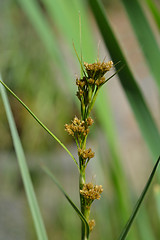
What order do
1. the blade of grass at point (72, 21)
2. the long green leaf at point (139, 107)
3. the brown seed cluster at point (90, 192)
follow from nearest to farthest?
the brown seed cluster at point (90, 192), the long green leaf at point (139, 107), the blade of grass at point (72, 21)

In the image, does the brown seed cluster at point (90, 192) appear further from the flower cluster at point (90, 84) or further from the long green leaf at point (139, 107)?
the long green leaf at point (139, 107)

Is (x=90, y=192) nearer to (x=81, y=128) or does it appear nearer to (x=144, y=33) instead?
(x=81, y=128)

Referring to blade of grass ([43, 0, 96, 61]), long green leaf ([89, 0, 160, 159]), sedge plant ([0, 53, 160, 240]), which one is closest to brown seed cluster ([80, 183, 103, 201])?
sedge plant ([0, 53, 160, 240])

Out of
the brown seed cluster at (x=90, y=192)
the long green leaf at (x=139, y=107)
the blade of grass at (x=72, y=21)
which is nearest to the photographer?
the brown seed cluster at (x=90, y=192)

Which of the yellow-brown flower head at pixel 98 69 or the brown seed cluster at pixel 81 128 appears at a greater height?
the yellow-brown flower head at pixel 98 69

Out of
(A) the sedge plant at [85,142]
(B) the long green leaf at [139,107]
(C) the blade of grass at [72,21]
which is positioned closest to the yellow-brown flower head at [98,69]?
(A) the sedge plant at [85,142]

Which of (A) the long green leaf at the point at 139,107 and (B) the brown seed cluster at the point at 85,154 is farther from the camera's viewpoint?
(A) the long green leaf at the point at 139,107

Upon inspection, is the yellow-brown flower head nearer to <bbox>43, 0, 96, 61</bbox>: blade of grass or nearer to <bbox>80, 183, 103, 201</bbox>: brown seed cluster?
<bbox>80, 183, 103, 201</bbox>: brown seed cluster

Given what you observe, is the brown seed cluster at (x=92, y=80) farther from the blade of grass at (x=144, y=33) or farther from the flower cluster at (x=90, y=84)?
the blade of grass at (x=144, y=33)

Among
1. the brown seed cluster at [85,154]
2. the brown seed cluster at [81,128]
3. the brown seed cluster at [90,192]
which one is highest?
→ the brown seed cluster at [81,128]

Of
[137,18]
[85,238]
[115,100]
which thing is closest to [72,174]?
[115,100]
